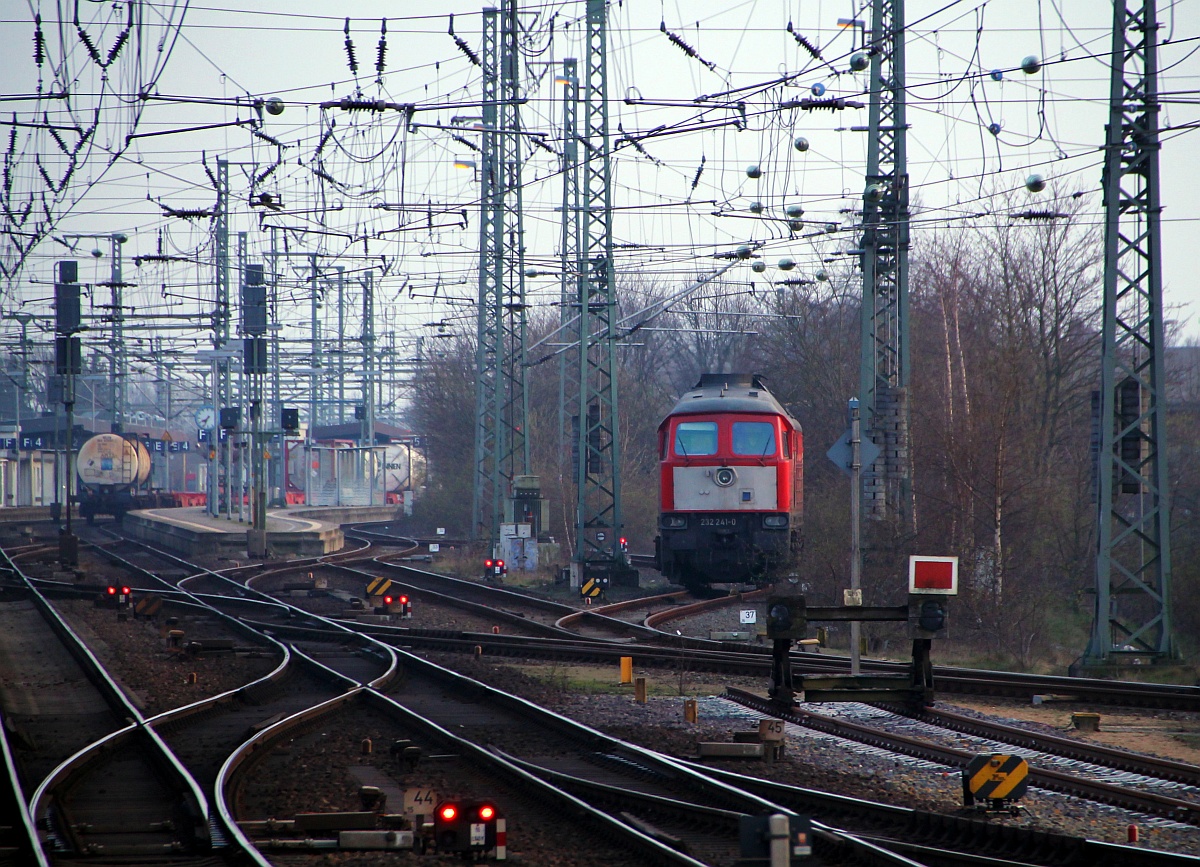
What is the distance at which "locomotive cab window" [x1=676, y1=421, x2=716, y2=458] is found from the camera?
76.8ft

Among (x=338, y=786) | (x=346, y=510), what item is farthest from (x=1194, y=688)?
(x=346, y=510)

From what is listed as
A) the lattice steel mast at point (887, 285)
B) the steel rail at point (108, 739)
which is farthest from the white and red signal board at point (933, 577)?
the lattice steel mast at point (887, 285)

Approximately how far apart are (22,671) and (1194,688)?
46.0 feet

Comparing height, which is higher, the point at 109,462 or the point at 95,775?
the point at 109,462

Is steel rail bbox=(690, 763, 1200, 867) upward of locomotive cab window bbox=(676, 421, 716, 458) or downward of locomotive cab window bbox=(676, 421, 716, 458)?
downward

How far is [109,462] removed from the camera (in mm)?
51219

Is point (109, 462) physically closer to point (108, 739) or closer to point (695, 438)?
point (695, 438)

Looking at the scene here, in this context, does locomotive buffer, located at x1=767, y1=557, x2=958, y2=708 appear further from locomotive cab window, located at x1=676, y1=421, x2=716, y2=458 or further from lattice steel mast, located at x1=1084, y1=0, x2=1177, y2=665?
locomotive cab window, located at x1=676, y1=421, x2=716, y2=458

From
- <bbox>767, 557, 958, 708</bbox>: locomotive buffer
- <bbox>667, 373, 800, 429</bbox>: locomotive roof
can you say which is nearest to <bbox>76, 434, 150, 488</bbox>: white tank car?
<bbox>667, 373, 800, 429</bbox>: locomotive roof

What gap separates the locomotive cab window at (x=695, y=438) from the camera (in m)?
23.4

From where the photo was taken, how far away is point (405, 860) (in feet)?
24.8

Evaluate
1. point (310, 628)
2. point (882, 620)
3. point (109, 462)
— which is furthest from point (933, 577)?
point (109, 462)

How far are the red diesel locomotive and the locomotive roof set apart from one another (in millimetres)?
23

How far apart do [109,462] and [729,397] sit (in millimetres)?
35397
